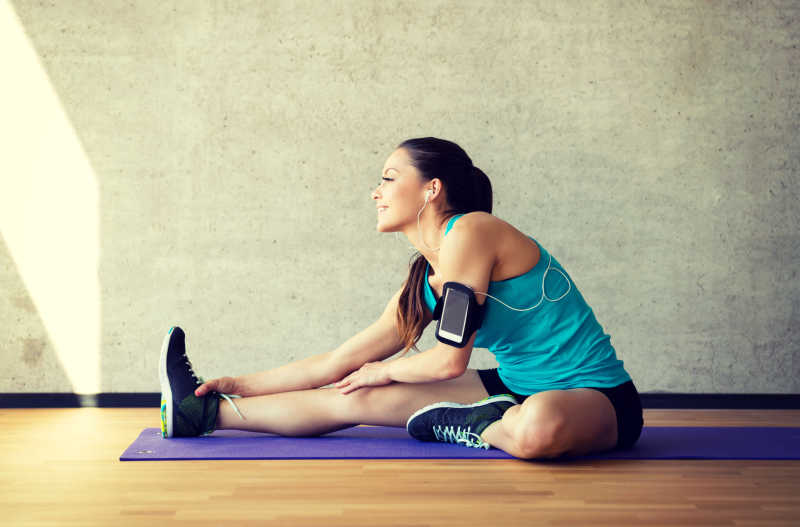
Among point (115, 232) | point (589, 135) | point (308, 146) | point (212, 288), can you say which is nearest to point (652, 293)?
point (589, 135)

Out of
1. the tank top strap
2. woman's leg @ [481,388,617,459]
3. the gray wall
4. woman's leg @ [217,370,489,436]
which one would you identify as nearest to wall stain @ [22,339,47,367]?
the gray wall

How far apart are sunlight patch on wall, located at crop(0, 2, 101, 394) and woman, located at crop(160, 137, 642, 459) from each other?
1054mm

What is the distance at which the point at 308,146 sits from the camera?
10.2 feet

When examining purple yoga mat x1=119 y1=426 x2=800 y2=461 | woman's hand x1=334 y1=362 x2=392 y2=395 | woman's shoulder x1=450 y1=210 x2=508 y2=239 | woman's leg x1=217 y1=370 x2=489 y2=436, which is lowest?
purple yoga mat x1=119 y1=426 x2=800 y2=461

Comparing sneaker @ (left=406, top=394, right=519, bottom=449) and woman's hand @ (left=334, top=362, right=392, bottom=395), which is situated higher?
woman's hand @ (left=334, top=362, right=392, bottom=395)

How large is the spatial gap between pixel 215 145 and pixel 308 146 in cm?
38

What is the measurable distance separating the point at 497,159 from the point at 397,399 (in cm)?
130

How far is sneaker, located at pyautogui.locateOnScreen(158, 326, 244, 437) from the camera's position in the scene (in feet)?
7.14

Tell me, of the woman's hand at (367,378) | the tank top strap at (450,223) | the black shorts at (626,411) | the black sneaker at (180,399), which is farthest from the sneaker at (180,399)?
the black shorts at (626,411)

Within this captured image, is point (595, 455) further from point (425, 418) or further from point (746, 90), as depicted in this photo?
point (746, 90)

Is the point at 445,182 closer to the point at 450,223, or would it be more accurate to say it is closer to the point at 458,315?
the point at 450,223

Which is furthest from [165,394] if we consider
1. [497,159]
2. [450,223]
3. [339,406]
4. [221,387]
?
[497,159]

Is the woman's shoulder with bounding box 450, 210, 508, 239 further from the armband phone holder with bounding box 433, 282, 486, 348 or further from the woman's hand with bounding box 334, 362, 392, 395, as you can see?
the woman's hand with bounding box 334, 362, 392, 395

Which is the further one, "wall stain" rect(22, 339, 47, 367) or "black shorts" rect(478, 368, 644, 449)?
"wall stain" rect(22, 339, 47, 367)
